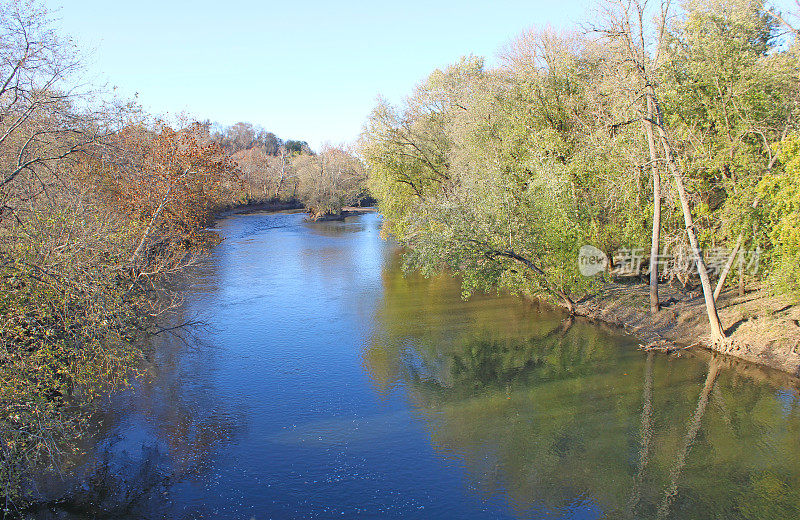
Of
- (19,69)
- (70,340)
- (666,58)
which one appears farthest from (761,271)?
(19,69)

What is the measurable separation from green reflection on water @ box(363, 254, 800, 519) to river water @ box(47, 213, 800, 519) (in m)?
0.06

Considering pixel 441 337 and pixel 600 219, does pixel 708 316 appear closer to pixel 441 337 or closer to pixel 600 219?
pixel 600 219

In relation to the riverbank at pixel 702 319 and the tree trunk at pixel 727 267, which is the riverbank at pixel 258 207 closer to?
the riverbank at pixel 702 319

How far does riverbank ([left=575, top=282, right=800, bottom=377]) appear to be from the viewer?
57.5 ft

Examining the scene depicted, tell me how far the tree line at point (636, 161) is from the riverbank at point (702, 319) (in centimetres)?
68

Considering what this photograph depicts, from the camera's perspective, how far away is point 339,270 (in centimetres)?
3469

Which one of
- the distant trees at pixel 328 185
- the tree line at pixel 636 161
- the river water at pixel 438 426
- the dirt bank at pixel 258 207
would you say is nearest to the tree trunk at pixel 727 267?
the tree line at pixel 636 161

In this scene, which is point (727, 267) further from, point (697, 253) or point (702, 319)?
point (702, 319)

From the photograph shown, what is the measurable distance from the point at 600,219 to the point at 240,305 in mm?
18200

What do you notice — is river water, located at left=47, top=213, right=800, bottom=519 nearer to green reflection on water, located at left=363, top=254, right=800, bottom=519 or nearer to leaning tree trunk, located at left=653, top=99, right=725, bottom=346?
green reflection on water, located at left=363, top=254, right=800, bottom=519

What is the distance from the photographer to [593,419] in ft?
47.5

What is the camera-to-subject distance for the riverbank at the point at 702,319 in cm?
1752

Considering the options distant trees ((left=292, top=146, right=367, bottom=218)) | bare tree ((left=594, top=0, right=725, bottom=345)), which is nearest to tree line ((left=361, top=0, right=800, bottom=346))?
bare tree ((left=594, top=0, right=725, bottom=345))

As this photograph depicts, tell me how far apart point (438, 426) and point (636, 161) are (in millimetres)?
13539
